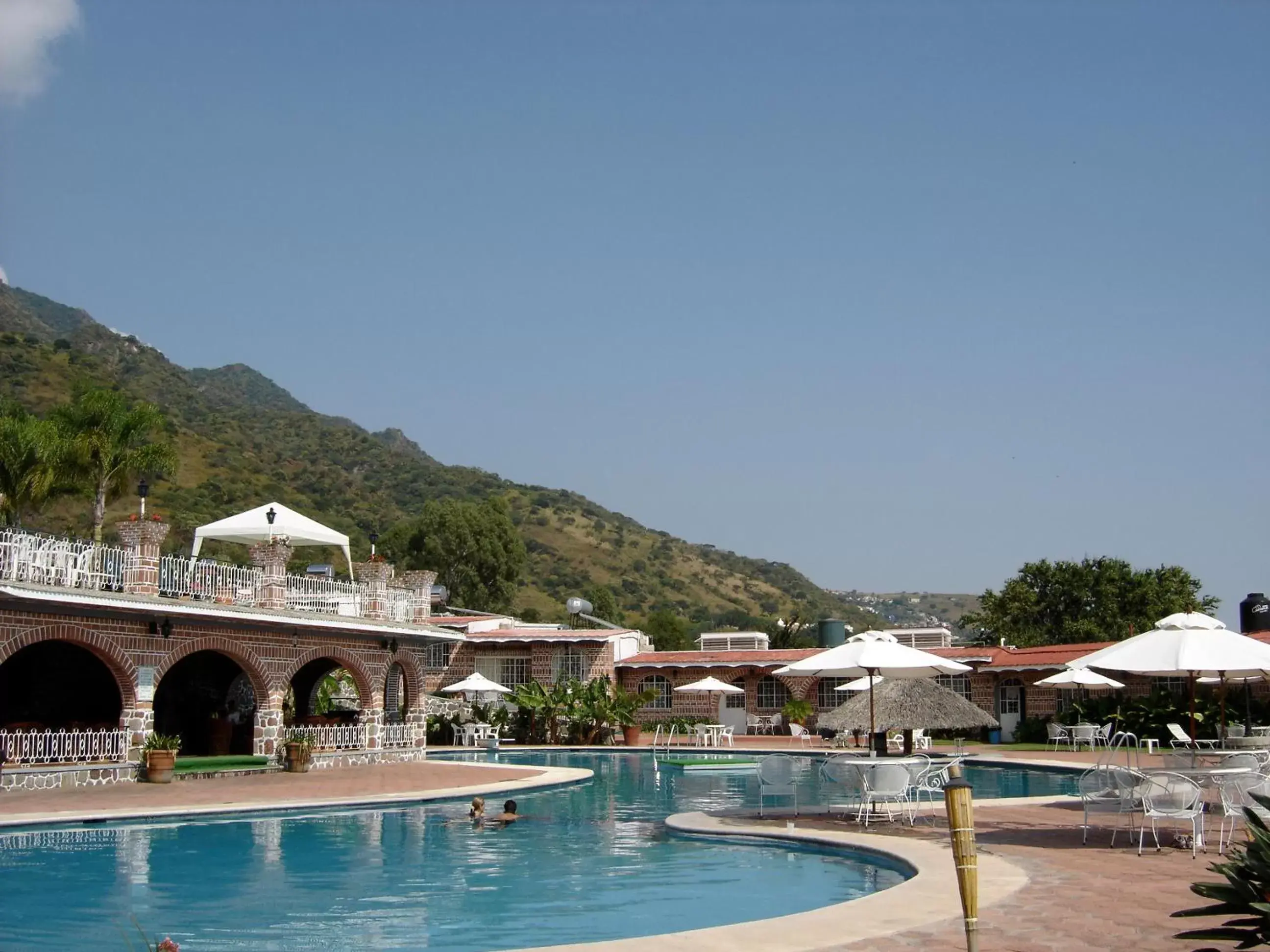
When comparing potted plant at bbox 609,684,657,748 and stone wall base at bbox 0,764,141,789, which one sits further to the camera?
potted plant at bbox 609,684,657,748

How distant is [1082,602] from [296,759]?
38696 millimetres

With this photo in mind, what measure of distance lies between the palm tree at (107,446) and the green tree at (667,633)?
38.8 metres

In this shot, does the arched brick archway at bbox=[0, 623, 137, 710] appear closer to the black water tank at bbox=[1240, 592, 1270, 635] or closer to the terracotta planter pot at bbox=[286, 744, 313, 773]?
the terracotta planter pot at bbox=[286, 744, 313, 773]

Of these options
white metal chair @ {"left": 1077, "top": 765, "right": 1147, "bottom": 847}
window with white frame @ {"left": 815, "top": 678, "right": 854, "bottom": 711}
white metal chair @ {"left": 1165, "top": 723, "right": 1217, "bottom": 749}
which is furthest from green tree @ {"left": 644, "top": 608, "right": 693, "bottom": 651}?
white metal chair @ {"left": 1077, "top": 765, "right": 1147, "bottom": 847}

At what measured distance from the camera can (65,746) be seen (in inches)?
793

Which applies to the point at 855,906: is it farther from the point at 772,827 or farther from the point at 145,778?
the point at 145,778

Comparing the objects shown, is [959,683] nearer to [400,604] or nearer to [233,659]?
[400,604]

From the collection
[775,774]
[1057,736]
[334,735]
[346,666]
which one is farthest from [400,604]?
[1057,736]

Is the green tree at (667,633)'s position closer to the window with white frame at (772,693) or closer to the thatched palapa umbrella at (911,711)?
the window with white frame at (772,693)

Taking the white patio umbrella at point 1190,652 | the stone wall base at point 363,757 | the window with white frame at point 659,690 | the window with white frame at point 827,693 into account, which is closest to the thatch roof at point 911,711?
the white patio umbrella at point 1190,652

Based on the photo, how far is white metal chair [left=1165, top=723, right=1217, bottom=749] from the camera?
1639 cm

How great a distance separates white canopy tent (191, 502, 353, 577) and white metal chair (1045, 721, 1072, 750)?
16866mm

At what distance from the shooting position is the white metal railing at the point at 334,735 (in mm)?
25359

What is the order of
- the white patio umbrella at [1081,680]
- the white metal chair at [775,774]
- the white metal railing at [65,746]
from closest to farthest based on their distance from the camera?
the white metal chair at [775,774], the white metal railing at [65,746], the white patio umbrella at [1081,680]
